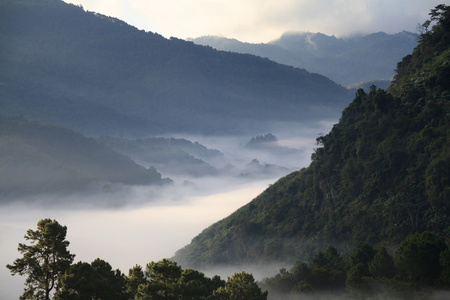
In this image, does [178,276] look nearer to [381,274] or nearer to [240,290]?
[240,290]

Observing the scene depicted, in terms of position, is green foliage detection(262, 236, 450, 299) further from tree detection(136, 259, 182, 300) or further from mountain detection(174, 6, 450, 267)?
tree detection(136, 259, 182, 300)

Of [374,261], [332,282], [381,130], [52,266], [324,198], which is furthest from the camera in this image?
[324,198]

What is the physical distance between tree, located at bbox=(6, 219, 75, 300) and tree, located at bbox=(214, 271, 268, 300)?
16.2m

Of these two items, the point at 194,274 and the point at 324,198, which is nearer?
the point at 194,274

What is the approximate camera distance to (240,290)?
2106 inches

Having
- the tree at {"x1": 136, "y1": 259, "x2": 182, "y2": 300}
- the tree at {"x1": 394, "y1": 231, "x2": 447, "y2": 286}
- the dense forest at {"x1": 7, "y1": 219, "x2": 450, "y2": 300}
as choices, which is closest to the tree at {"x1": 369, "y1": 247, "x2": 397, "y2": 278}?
the dense forest at {"x1": 7, "y1": 219, "x2": 450, "y2": 300}

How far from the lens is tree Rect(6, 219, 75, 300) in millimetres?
54938

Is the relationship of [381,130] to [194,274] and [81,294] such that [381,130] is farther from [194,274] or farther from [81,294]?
[81,294]

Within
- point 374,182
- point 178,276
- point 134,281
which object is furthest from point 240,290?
point 374,182

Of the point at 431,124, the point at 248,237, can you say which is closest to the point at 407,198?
the point at 431,124

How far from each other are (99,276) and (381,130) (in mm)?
67235

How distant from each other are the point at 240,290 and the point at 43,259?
20091 millimetres

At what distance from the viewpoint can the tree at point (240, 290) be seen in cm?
5328

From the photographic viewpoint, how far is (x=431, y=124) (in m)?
95.6
